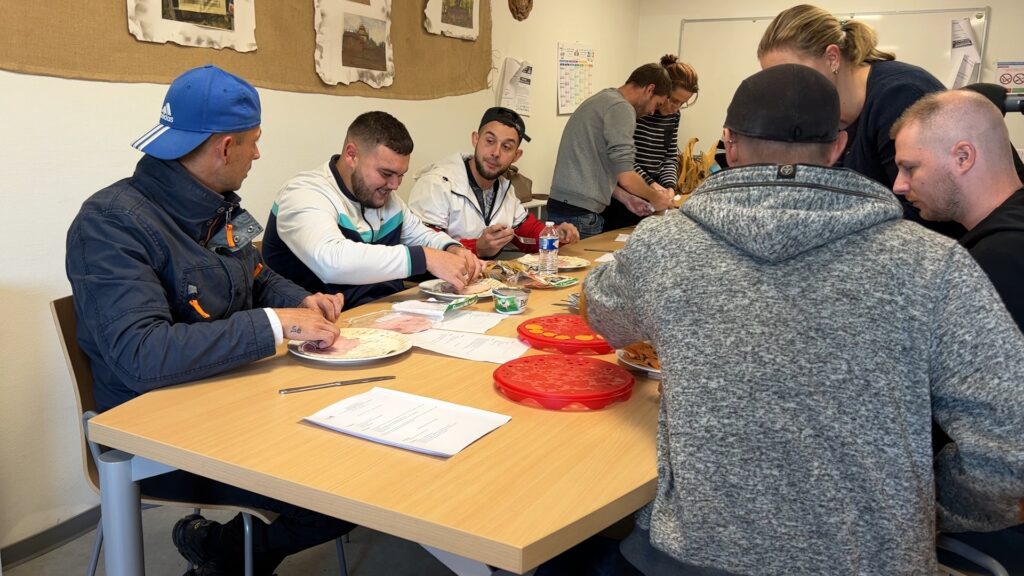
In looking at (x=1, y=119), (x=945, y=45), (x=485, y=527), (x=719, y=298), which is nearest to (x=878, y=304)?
(x=719, y=298)

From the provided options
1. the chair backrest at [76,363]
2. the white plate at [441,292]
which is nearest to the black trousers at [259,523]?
the chair backrest at [76,363]

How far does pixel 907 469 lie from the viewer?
3.47 ft

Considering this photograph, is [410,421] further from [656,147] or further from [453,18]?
[656,147]

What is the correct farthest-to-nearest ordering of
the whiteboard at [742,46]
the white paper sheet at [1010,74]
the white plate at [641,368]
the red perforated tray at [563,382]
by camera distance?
the whiteboard at [742,46], the white paper sheet at [1010,74], the white plate at [641,368], the red perforated tray at [563,382]

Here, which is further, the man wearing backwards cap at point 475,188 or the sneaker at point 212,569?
the man wearing backwards cap at point 475,188

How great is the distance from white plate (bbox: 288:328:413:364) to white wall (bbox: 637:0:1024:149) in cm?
522

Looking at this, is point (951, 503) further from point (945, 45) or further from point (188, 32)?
point (945, 45)

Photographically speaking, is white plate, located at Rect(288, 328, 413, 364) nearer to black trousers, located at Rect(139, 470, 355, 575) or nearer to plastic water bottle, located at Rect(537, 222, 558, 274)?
black trousers, located at Rect(139, 470, 355, 575)

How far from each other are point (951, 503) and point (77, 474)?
248 cm

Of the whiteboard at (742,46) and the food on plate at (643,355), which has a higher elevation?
the whiteboard at (742,46)

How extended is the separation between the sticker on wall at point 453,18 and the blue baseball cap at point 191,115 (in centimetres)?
236

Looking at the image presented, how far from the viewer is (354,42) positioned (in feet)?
11.2

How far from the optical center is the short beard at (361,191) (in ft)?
8.20

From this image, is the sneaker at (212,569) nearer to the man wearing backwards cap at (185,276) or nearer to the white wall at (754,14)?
the man wearing backwards cap at (185,276)
